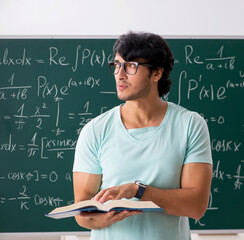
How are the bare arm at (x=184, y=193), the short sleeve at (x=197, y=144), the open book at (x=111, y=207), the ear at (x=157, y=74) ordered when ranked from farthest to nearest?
the ear at (x=157, y=74), the short sleeve at (x=197, y=144), the bare arm at (x=184, y=193), the open book at (x=111, y=207)

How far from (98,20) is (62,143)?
39.0 inches

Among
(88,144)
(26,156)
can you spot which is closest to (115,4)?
(26,156)

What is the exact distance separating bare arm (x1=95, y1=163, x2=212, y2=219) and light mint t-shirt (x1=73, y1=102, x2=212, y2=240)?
30 millimetres

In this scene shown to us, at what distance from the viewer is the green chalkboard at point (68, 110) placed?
2564 mm

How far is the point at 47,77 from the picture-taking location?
259 centimetres

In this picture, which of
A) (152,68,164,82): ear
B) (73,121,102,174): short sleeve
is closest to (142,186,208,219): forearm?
(73,121,102,174): short sleeve

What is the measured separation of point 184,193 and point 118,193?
0.80 ft

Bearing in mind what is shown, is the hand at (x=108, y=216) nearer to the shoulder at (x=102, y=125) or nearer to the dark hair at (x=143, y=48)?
the shoulder at (x=102, y=125)

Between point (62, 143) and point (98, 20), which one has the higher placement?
point (98, 20)

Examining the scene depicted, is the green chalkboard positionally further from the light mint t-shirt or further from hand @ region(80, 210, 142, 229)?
hand @ region(80, 210, 142, 229)

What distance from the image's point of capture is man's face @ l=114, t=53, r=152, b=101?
1338 mm

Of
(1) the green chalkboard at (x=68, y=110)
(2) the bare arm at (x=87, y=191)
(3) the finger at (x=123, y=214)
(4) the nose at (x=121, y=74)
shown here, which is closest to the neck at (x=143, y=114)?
(4) the nose at (x=121, y=74)

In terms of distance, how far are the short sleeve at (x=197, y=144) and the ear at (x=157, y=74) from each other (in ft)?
0.74

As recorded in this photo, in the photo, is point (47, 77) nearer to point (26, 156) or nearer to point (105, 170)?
point (26, 156)
